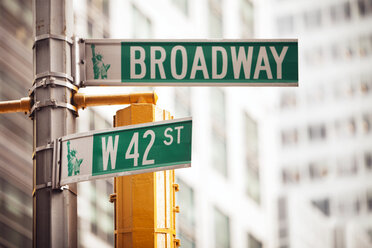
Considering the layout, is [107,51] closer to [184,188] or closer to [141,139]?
[141,139]

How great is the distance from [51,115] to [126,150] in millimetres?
573

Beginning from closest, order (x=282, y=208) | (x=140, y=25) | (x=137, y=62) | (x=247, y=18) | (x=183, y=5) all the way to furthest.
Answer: (x=137, y=62) → (x=140, y=25) → (x=183, y=5) → (x=247, y=18) → (x=282, y=208)

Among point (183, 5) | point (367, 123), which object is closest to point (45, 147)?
point (183, 5)

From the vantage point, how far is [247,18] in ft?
137

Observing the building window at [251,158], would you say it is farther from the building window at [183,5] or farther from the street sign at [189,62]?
the street sign at [189,62]

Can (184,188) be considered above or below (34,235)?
above

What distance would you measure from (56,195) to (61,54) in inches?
39.5

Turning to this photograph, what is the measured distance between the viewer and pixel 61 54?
5.72 metres

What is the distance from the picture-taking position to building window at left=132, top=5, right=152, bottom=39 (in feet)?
104

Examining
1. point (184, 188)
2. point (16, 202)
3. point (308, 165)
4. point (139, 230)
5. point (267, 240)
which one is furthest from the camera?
point (308, 165)

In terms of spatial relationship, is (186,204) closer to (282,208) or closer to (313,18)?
(282,208)

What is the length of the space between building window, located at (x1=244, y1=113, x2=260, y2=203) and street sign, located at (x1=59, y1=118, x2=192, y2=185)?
3363cm

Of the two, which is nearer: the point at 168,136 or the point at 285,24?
the point at 168,136

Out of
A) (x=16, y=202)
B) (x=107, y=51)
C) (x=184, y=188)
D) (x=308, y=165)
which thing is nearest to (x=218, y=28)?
(x=184, y=188)
